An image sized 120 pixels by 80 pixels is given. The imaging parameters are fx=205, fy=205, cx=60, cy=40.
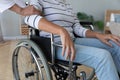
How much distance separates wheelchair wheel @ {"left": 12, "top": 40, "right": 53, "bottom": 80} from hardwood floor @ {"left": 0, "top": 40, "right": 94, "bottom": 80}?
0.39 meters

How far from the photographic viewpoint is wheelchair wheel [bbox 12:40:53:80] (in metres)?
1.16

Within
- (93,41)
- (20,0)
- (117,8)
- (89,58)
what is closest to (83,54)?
(89,58)

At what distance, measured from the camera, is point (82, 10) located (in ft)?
11.7

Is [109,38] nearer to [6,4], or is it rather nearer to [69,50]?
[69,50]

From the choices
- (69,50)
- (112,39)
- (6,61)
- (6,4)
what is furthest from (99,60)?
(6,61)

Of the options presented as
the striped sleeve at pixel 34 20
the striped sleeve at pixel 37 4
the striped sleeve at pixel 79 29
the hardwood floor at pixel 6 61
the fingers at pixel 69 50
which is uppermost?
the striped sleeve at pixel 37 4

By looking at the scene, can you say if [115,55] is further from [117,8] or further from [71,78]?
[117,8]

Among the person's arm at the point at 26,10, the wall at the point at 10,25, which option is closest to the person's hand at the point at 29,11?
the person's arm at the point at 26,10

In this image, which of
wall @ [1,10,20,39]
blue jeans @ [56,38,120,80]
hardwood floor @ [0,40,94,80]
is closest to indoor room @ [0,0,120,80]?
blue jeans @ [56,38,120,80]

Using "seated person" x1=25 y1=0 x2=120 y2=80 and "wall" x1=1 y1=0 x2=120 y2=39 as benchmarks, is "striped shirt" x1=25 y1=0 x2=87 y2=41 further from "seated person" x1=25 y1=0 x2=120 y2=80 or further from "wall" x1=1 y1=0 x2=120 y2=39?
"wall" x1=1 y1=0 x2=120 y2=39

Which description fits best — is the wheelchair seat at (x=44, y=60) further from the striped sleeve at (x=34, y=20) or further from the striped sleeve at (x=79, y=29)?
the striped sleeve at (x=79, y=29)

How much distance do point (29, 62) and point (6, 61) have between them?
3.26 ft

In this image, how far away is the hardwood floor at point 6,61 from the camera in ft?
6.73

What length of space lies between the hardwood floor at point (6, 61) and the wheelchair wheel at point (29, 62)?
1.29ft
